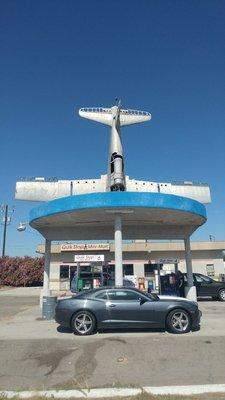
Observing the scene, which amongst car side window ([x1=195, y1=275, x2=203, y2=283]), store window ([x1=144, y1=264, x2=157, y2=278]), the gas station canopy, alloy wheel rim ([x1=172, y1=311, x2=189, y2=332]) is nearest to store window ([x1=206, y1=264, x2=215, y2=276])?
store window ([x1=144, y1=264, x2=157, y2=278])

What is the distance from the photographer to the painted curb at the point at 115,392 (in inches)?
243

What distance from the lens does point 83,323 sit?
10531 millimetres

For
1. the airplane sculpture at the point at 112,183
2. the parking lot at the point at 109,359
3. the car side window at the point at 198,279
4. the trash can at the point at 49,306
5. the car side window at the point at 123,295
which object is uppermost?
the airplane sculpture at the point at 112,183

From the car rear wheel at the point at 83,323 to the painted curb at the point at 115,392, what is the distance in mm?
4137

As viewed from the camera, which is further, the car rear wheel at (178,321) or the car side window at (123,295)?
the car side window at (123,295)

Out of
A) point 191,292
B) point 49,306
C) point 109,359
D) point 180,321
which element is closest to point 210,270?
point 191,292

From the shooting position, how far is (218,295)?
2131cm

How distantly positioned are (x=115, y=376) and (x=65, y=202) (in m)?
9.06

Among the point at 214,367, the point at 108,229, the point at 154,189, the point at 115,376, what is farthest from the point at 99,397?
the point at 154,189

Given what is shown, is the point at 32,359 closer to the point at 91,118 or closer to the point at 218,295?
the point at 218,295

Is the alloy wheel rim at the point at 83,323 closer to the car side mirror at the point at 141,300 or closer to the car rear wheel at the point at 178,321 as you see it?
the car side mirror at the point at 141,300

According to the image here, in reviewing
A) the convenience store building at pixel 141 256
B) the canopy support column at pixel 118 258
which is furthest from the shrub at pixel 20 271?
the canopy support column at pixel 118 258

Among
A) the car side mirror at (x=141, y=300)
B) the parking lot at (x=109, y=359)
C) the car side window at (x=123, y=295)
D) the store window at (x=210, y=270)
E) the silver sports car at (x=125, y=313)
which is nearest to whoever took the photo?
the parking lot at (x=109, y=359)

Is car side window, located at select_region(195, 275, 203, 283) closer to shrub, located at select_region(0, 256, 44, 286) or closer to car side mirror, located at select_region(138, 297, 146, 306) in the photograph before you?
car side mirror, located at select_region(138, 297, 146, 306)
